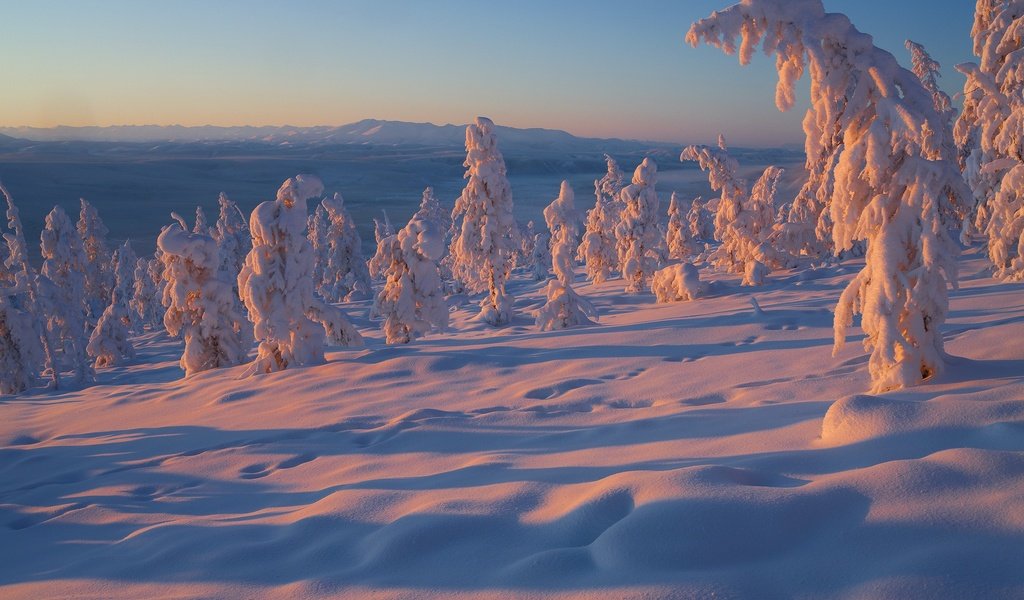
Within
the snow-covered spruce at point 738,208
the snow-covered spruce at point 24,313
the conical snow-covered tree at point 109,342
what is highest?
the snow-covered spruce at point 738,208

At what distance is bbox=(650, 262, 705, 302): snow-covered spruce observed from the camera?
22183mm

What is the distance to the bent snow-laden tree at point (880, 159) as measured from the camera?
5910 mm

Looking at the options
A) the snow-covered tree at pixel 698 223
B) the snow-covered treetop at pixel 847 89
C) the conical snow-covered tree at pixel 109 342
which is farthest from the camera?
the snow-covered tree at pixel 698 223

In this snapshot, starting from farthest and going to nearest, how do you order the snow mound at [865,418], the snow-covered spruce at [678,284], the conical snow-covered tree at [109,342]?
the conical snow-covered tree at [109,342]
the snow-covered spruce at [678,284]
the snow mound at [865,418]

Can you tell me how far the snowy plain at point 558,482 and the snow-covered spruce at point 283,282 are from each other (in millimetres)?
1898

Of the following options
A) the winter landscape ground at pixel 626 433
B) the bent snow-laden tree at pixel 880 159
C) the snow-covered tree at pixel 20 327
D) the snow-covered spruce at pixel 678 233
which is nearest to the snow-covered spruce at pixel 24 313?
the snow-covered tree at pixel 20 327

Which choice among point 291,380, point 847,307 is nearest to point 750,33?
point 847,307

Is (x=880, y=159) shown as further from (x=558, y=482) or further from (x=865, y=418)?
(x=558, y=482)

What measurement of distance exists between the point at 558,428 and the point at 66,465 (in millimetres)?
7181

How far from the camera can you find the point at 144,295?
143 feet

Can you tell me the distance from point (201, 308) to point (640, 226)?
19164 millimetres

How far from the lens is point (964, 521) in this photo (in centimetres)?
304

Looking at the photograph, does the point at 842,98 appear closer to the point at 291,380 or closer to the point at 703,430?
the point at 703,430

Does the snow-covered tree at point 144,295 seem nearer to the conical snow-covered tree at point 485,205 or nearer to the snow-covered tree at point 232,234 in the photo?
the snow-covered tree at point 232,234
